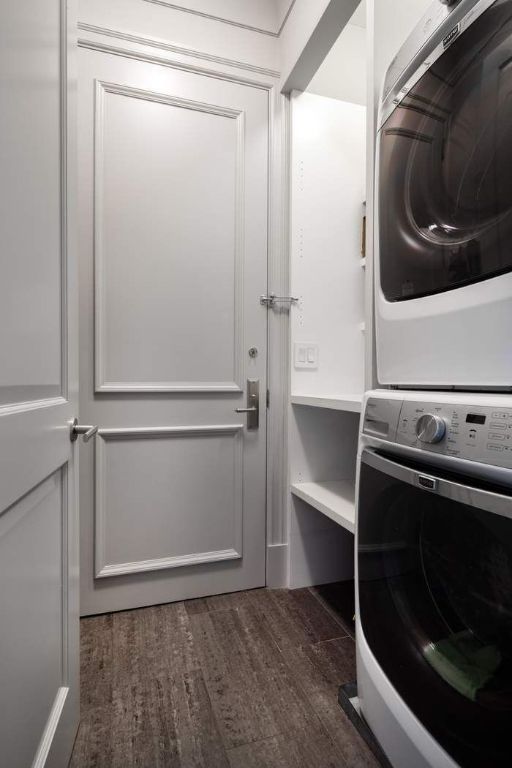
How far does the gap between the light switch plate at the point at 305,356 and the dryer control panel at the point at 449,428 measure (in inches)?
35.2

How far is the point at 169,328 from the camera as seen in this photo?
5.40ft

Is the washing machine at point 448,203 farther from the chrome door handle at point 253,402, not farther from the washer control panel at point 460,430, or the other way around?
the chrome door handle at point 253,402

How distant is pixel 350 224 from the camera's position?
1807mm

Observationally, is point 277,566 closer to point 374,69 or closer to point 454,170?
point 454,170

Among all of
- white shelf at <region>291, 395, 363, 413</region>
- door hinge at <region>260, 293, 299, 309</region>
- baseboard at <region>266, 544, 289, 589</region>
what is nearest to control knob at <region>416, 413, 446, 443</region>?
white shelf at <region>291, 395, 363, 413</region>

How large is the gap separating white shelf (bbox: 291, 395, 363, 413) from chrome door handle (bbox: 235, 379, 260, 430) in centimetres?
16

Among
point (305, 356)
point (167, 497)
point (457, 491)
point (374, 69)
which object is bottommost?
point (167, 497)

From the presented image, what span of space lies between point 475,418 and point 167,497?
133cm

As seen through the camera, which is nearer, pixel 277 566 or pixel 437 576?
pixel 437 576

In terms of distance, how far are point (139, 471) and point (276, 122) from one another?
1649 mm

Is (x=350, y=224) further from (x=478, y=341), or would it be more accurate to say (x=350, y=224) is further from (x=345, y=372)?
(x=478, y=341)

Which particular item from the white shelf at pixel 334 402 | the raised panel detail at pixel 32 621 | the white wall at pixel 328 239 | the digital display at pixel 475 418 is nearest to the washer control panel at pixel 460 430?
the digital display at pixel 475 418

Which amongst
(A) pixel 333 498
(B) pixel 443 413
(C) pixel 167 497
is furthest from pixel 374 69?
(C) pixel 167 497

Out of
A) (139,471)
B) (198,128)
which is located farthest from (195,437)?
(198,128)
